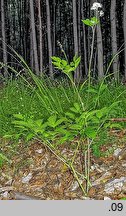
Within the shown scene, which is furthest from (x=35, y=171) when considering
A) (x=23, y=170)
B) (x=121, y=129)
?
(x=121, y=129)

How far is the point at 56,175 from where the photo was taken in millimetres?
3820

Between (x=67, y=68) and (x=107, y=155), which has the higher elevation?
(x=67, y=68)

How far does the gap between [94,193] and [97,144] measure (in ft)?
2.25

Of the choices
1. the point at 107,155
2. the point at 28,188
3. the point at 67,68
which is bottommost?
the point at 28,188

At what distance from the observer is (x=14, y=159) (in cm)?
423

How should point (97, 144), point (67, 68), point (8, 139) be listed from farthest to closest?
1. point (8, 139)
2. point (97, 144)
3. point (67, 68)

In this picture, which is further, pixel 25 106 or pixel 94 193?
pixel 25 106

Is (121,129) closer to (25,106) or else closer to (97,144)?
(97,144)

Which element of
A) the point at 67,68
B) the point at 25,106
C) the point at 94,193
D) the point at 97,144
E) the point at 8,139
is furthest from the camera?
the point at 25,106

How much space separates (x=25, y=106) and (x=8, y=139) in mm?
711

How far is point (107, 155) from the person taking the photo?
3932 millimetres

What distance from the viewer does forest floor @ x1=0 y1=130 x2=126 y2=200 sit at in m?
3.52

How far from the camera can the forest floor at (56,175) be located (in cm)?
352
